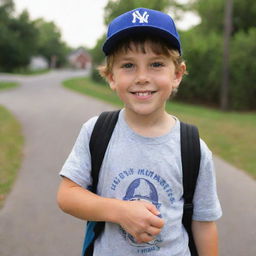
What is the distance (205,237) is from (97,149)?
1.99 feet

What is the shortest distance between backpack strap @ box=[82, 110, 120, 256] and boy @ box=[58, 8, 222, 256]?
0.07 feet

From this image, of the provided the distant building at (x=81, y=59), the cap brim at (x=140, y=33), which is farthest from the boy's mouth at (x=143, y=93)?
the distant building at (x=81, y=59)

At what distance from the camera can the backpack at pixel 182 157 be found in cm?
146

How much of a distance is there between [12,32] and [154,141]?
4601 centimetres

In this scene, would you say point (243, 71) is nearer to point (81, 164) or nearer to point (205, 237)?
point (205, 237)

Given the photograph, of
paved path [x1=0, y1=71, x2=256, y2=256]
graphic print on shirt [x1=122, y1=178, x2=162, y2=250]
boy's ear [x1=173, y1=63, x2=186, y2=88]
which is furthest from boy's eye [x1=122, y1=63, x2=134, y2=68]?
paved path [x1=0, y1=71, x2=256, y2=256]

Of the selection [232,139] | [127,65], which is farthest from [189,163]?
[232,139]

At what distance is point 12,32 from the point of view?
43781 millimetres

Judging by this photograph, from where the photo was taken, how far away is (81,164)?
1451mm

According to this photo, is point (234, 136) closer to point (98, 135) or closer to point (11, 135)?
point (11, 135)

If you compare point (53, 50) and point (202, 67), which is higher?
point (53, 50)

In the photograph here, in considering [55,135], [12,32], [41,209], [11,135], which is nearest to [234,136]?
[55,135]

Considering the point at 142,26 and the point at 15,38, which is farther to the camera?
the point at 15,38

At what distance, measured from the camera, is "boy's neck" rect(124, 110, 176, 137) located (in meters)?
1.51
